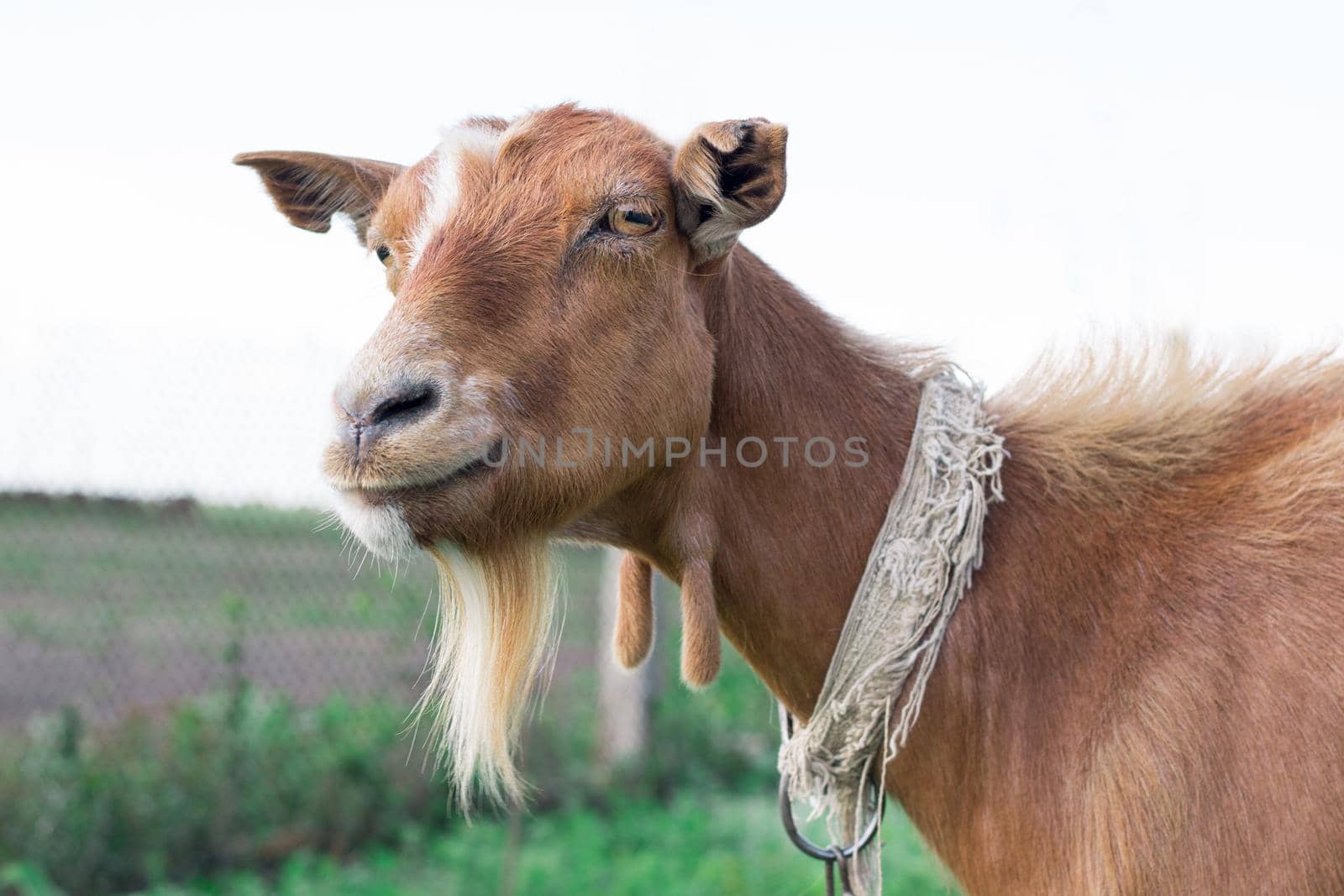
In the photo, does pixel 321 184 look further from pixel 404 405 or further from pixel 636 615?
pixel 636 615

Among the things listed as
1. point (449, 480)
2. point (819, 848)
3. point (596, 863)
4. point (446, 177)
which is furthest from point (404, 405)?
point (596, 863)

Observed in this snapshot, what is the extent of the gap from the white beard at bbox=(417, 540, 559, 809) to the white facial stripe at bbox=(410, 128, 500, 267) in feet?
2.31

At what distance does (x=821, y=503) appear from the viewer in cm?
253

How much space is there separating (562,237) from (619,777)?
204 inches

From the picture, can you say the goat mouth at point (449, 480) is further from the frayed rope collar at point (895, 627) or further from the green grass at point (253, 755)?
the green grass at point (253, 755)

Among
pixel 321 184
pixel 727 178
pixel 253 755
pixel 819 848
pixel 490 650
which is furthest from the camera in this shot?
pixel 253 755

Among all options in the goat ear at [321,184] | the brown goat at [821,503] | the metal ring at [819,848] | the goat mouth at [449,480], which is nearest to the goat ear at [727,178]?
the brown goat at [821,503]

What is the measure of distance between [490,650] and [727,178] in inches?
46.7

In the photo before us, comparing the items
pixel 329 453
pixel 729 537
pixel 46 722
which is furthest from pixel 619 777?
pixel 329 453

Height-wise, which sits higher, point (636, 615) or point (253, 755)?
→ point (636, 615)

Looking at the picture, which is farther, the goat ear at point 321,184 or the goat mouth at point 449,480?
the goat ear at point 321,184

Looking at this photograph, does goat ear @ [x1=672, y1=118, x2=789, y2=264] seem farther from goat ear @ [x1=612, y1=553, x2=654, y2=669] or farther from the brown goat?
goat ear @ [x1=612, y1=553, x2=654, y2=669]

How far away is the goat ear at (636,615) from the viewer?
2.69 m

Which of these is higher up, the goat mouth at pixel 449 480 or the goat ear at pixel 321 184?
the goat ear at pixel 321 184
